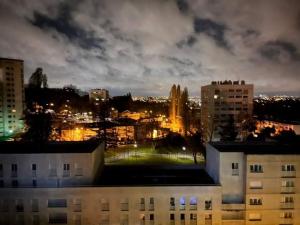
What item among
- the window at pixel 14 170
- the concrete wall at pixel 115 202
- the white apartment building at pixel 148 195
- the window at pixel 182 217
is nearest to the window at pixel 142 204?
the white apartment building at pixel 148 195

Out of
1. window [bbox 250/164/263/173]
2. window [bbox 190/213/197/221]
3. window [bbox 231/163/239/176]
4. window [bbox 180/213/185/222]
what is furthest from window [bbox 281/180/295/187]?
window [bbox 180/213/185/222]

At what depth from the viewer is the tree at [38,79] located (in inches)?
3275

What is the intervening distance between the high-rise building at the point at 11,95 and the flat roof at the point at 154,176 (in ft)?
188

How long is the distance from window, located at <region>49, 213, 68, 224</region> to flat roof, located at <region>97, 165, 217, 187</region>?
402 centimetres

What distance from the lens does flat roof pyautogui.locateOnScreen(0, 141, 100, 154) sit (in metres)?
25.5

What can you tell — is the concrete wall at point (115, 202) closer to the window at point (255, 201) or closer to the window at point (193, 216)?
the window at point (193, 216)

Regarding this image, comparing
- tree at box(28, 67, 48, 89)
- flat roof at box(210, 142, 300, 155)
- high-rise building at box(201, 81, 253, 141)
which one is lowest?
flat roof at box(210, 142, 300, 155)

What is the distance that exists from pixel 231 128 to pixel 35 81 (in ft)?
200

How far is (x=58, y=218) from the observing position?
24438mm

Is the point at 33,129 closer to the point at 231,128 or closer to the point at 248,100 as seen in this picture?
the point at 231,128

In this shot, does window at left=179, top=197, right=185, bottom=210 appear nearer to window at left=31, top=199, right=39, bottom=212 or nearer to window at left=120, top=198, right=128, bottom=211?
window at left=120, top=198, right=128, bottom=211

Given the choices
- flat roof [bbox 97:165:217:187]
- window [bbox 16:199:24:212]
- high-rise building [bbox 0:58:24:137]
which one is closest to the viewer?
Answer: window [bbox 16:199:24:212]

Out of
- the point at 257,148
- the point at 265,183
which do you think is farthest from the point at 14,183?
the point at 257,148

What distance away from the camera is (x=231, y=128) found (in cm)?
5188
